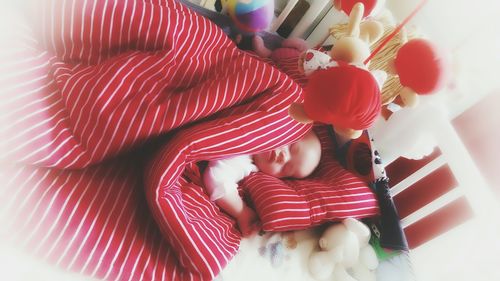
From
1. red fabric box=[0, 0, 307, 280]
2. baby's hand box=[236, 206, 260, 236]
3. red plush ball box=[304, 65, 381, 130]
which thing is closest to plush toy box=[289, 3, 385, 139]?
red plush ball box=[304, 65, 381, 130]

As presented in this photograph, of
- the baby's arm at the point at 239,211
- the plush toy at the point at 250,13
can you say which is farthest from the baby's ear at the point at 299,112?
the plush toy at the point at 250,13

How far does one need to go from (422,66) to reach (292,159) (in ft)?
1.65

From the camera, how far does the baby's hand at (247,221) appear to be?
0.77m

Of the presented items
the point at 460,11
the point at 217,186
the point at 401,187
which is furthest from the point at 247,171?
the point at 460,11

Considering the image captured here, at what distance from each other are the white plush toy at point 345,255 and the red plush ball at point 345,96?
454 mm

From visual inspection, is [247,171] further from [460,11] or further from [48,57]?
[460,11]

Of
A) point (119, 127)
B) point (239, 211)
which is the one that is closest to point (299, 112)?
point (119, 127)

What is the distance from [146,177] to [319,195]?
1.26ft

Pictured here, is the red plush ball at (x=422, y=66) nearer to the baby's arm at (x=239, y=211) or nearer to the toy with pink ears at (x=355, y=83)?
the toy with pink ears at (x=355, y=83)

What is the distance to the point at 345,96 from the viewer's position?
1.16 ft

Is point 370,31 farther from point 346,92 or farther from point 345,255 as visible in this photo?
point 345,255

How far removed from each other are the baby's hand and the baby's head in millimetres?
110

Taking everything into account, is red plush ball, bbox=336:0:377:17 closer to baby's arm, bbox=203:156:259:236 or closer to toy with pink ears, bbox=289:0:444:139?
toy with pink ears, bbox=289:0:444:139

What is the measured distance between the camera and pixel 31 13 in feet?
1.94
